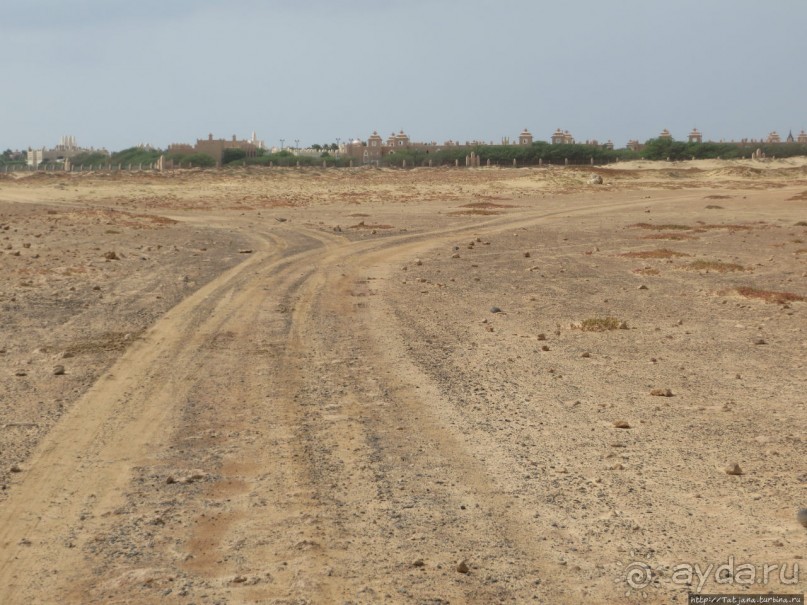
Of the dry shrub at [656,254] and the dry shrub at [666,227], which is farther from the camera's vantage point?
the dry shrub at [666,227]

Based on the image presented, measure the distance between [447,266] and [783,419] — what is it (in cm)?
1266

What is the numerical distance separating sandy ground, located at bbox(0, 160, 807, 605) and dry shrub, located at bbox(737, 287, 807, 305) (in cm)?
8

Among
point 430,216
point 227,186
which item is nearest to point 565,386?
point 430,216

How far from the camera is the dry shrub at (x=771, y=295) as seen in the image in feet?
50.5

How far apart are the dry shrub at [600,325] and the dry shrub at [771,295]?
11.7ft

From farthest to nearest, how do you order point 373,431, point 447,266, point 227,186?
point 227,186, point 447,266, point 373,431

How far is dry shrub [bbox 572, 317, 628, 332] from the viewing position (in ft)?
42.5

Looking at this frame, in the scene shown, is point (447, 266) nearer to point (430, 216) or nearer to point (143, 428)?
point (143, 428)

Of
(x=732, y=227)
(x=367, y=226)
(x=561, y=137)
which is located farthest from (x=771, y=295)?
(x=561, y=137)

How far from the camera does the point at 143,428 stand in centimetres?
815

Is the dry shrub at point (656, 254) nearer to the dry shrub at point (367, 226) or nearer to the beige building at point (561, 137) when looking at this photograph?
the dry shrub at point (367, 226)

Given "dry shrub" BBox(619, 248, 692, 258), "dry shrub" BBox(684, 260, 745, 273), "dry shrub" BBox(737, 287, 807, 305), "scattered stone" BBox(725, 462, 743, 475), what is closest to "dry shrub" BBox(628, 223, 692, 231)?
"dry shrub" BBox(619, 248, 692, 258)

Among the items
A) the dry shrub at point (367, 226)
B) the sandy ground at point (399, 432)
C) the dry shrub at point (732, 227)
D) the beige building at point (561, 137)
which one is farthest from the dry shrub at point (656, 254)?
the beige building at point (561, 137)

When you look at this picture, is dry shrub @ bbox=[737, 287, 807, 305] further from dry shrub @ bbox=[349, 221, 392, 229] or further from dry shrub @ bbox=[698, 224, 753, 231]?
dry shrub @ bbox=[349, 221, 392, 229]
